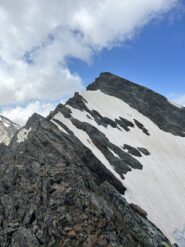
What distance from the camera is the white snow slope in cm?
5050

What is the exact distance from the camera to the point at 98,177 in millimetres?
50062

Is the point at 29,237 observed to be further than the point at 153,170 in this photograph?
No

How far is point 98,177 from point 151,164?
1823cm

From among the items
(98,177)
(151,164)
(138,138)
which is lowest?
(151,164)

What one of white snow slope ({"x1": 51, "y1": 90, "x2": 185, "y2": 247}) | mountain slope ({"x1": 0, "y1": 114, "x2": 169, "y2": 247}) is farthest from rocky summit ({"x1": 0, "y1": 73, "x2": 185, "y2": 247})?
white snow slope ({"x1": 51, "y1": 90, "x2": 185, "y2": 247})

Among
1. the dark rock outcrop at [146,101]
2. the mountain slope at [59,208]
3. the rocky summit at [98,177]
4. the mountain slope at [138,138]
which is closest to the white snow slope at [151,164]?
the mountain slope at [138,138]

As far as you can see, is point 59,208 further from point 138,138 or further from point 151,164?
point 138,138

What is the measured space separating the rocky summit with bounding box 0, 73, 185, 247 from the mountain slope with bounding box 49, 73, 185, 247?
0.22 meters

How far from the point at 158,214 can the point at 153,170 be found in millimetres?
13713

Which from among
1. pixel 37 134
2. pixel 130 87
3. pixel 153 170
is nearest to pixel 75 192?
pixel 37 134

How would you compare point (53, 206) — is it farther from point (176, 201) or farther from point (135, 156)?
point (135, 156)

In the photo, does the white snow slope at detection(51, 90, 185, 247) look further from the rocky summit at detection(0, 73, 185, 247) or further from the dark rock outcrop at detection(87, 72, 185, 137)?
the dark rock outcrop at detection(87, 72, 185, 137)

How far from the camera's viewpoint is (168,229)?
47812mm

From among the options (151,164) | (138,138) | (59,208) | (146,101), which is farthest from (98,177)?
(146,101)
